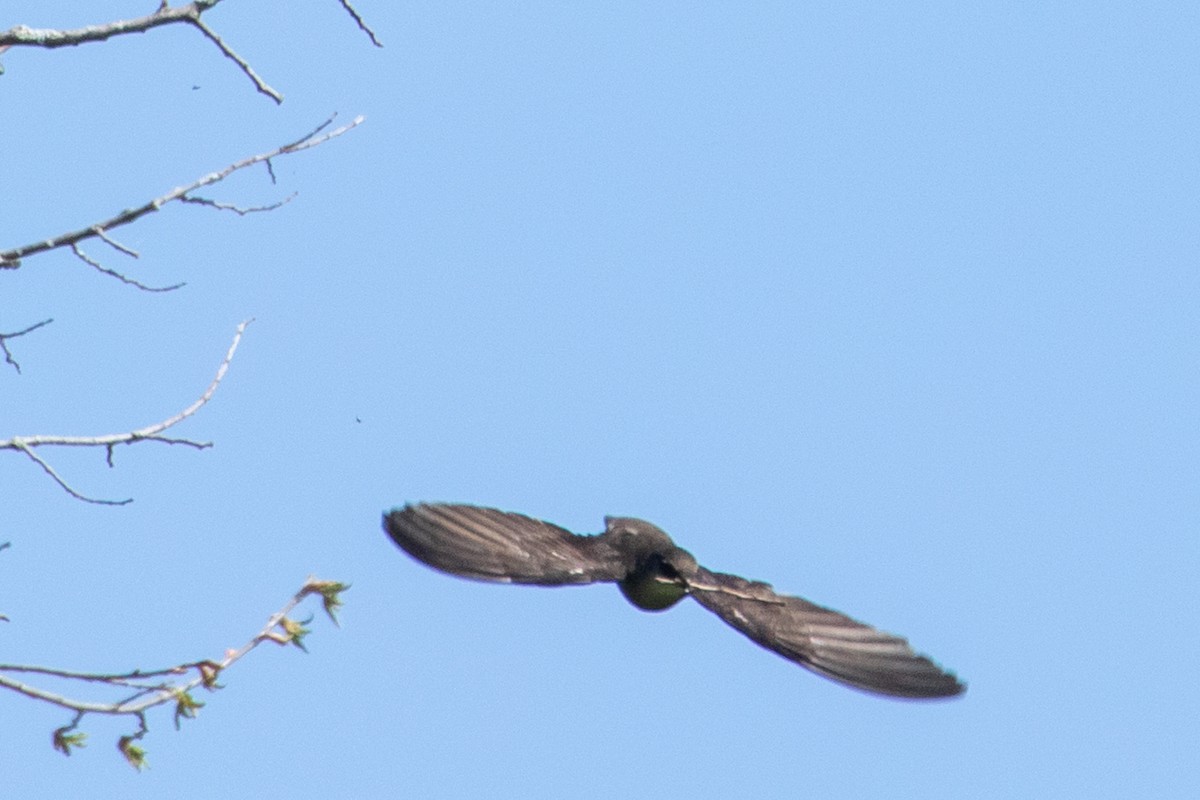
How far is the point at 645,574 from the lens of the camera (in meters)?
9.41

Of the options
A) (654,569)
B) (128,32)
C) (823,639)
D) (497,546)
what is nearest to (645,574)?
(654,569)

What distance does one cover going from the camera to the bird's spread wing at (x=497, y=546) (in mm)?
8844

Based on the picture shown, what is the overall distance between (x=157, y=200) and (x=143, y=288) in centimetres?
66

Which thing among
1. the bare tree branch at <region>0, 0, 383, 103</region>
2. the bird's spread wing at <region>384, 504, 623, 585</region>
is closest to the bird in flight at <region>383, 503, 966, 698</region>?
the bird's spread wing at <region>384, 504, 623, 585</region>

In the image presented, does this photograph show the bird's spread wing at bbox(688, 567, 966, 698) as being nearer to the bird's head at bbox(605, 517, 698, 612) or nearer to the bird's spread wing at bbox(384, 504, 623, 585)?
the bird's head at bbox(605, 517, 698, 612)

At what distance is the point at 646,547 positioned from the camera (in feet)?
31.2

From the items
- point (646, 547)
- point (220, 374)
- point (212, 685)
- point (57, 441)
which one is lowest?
point (212, 685)

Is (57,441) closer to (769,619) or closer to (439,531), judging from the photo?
(439,531)

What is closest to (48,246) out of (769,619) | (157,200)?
(157,200)

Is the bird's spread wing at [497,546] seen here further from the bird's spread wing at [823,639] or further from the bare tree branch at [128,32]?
the bare tree branch at [128,32]

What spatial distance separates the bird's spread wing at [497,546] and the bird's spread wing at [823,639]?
62 cm

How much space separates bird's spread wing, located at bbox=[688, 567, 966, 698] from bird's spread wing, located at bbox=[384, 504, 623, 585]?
615 mm

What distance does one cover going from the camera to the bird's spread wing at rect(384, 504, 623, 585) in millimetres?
8844

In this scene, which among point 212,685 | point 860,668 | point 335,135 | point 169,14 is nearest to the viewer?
point 212,685
